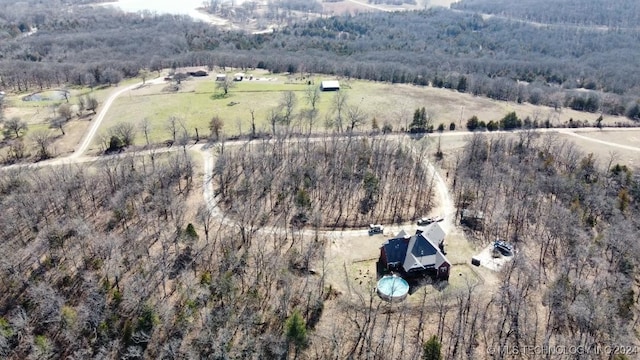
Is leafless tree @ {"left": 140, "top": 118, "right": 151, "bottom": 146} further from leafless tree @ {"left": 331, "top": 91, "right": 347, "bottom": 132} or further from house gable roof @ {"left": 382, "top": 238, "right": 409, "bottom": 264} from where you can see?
house gable roof @ {"left": 382, "top": 238, "right": 409, "bottom": 264}

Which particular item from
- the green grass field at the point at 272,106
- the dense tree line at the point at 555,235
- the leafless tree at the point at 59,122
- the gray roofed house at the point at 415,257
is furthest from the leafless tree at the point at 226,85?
the gray roofed house at the point at 415,257

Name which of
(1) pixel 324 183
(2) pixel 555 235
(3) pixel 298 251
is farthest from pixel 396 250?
(2) pixel 555 235

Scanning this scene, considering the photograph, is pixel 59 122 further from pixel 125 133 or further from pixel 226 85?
pixel 226 85

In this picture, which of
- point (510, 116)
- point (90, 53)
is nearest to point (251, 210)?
point (510, 116)

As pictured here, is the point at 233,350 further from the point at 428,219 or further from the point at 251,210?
the point at 428,219

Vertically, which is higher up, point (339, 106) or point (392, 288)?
point (339, 106)

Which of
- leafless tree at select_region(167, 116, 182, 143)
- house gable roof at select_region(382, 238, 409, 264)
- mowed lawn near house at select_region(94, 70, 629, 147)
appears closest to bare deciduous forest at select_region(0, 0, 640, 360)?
house gable roof at select_region(382, 238, 409, 264)

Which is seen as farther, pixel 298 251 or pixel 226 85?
pixel 226 85
